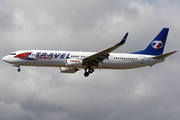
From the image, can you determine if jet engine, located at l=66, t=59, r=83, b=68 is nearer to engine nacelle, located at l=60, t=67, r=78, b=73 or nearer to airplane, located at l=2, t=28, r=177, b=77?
airplane, located at l=2, t=28, r=177, b=77

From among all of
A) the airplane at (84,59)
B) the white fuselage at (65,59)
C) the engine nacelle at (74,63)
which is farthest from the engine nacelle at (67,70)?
the engine nacelle at (74,63)

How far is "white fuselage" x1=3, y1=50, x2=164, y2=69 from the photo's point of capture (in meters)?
59.6

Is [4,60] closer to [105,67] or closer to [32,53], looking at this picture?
[32,53]

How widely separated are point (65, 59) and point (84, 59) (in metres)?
3.30

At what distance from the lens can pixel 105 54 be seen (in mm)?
58781

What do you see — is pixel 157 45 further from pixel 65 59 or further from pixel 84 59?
pixel 65 59

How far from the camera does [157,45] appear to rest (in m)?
66.3

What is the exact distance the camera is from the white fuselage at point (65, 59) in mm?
59562

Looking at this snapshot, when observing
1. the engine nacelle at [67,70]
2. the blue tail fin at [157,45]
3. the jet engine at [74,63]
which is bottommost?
the engine nacelle at [67,70]

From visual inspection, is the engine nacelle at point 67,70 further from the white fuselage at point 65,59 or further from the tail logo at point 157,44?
the tail logo at point 157,44

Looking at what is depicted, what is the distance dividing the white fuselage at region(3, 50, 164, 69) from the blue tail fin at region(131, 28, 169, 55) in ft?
7.11

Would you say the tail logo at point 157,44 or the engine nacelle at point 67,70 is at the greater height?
the tail logo at point 157,44

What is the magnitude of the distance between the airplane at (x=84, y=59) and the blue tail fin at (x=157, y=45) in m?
0.50

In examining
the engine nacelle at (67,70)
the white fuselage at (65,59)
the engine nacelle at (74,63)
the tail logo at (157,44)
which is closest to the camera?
the engine nacelle at (74,63)
